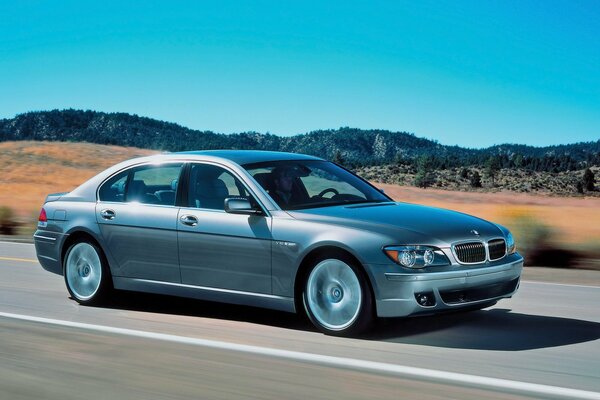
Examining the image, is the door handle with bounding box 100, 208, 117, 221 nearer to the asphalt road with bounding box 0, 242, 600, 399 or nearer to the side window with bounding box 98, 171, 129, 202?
the side window with bounding box 98, 171, 129, 202

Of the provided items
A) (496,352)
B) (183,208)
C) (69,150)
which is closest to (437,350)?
(496,352)

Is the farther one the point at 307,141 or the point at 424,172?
the point at 307,141

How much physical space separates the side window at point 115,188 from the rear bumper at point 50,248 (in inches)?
24.7

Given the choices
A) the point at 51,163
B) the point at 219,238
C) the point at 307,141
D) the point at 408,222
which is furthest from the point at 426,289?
the point at 307,141

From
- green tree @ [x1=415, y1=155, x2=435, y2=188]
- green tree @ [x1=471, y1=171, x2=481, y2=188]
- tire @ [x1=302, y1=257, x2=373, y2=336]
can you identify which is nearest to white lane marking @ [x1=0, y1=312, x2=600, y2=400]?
tire @ [x1=302, y1=257, x2=373, y2=336]

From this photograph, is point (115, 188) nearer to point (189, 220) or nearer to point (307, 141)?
point (189, 220)

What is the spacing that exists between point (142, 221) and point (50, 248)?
147 cm

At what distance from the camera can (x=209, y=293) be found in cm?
805

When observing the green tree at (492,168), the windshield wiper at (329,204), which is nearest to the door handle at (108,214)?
the windshield wiper at (329,204)

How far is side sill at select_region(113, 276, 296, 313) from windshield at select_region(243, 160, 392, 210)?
786 mm

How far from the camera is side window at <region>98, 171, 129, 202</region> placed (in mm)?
9016

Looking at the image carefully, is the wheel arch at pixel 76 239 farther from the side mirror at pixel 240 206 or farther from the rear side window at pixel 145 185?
the side mirror at pixel 240 206

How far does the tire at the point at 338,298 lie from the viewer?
7.04 metres

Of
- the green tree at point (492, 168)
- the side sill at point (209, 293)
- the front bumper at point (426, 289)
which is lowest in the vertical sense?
the side sill at point (209, 293)
